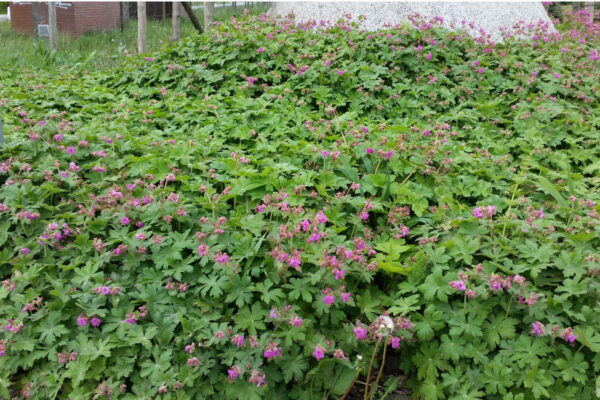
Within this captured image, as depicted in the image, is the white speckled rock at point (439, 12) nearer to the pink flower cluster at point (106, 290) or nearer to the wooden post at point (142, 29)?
the wooden post at point (142, 29)

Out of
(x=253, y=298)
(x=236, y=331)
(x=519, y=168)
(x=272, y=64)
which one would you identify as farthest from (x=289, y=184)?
(x=272, y=64)

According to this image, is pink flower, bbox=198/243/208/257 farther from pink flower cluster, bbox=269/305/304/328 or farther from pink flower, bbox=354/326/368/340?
pink flower, bbox=354/326/368/340

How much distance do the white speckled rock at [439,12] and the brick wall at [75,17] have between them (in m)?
10.5

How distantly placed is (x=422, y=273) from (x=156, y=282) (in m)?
1.35

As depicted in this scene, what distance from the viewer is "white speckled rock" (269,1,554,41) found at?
680 cm

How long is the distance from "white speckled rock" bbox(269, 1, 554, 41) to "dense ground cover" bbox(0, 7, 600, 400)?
9.66ft

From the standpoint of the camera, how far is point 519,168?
372cm

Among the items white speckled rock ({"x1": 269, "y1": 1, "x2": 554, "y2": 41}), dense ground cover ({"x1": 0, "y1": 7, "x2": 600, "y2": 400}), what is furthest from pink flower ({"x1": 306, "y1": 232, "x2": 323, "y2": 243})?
white speckled rock ({"x1": 269, "y1": 1, "x2": 554, "y2": 41})

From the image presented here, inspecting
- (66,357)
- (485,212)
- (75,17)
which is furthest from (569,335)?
(75,17)

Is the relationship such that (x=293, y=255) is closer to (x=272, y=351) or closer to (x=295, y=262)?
(x=295, y=262)

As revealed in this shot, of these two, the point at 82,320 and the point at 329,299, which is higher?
the point at 329,299

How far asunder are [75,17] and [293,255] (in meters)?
15.4

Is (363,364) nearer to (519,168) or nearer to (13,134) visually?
(519,168)

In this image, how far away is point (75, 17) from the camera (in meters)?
15.1
